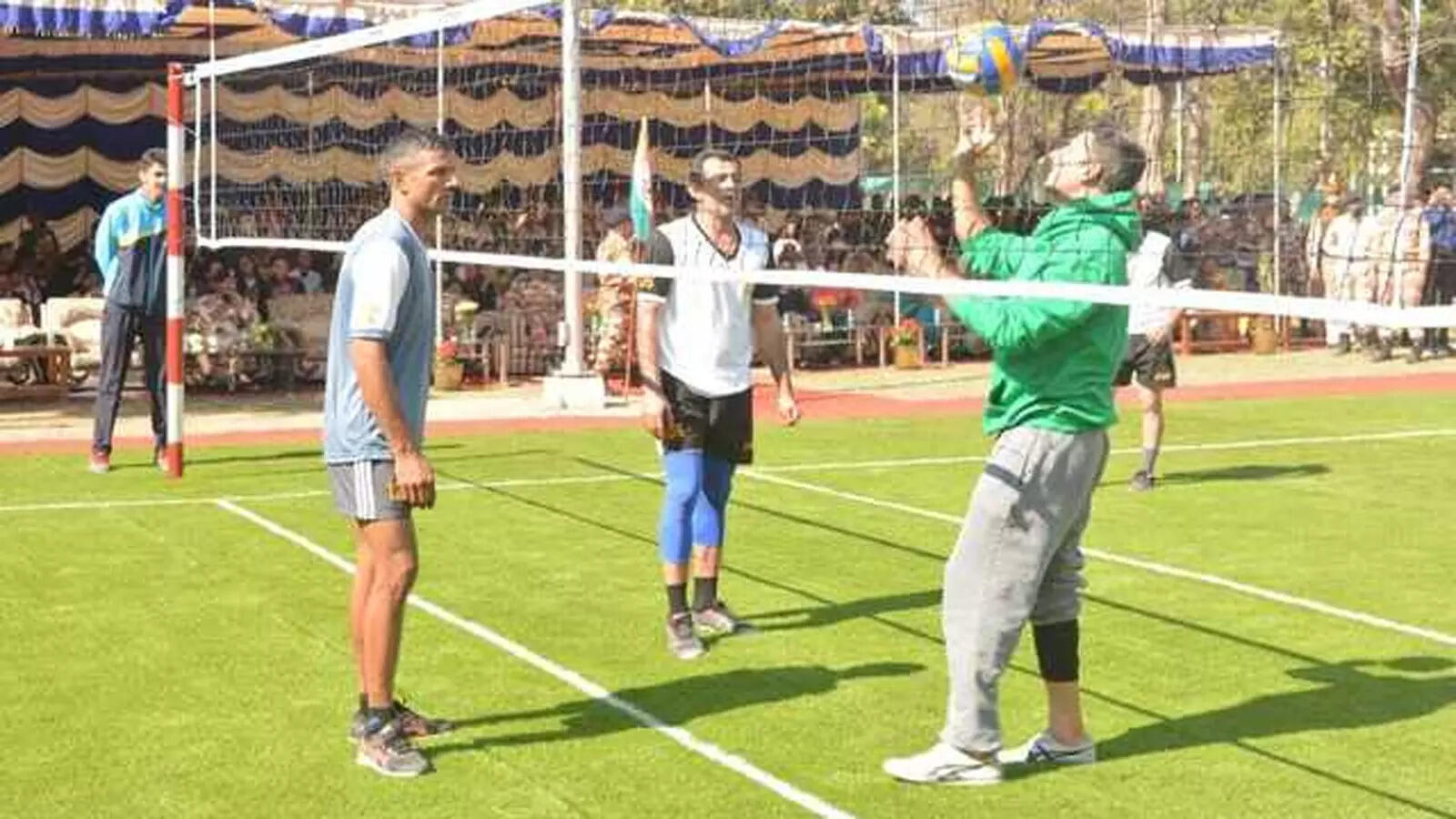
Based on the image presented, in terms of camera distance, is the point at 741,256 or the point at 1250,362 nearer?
the point at 741,256

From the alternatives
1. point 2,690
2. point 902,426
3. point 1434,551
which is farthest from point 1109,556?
point 902,426

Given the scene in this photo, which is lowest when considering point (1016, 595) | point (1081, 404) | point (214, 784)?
point (214, 784)

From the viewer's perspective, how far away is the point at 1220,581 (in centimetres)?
1060

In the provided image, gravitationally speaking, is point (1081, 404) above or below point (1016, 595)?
above

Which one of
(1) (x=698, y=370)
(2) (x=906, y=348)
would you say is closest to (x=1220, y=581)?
(1) (x=698, y=370)

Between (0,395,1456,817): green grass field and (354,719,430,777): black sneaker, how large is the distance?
6 cm

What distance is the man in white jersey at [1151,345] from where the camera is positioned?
42.9 feet

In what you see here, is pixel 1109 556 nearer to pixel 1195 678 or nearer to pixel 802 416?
pixel 1195 678

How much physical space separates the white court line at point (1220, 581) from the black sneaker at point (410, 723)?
4.19 metres

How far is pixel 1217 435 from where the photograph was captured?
57.5 feet

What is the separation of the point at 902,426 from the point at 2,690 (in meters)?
11.1

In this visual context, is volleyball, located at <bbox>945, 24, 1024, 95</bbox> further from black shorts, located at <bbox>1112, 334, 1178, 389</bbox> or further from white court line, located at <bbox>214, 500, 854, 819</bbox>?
black shorts, located at <bbox>1112, 334, 1178, 389</bbox>

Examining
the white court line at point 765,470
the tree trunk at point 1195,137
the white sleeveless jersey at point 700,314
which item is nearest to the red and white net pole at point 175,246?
the white court line at point 765,470

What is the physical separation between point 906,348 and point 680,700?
16.9 m
